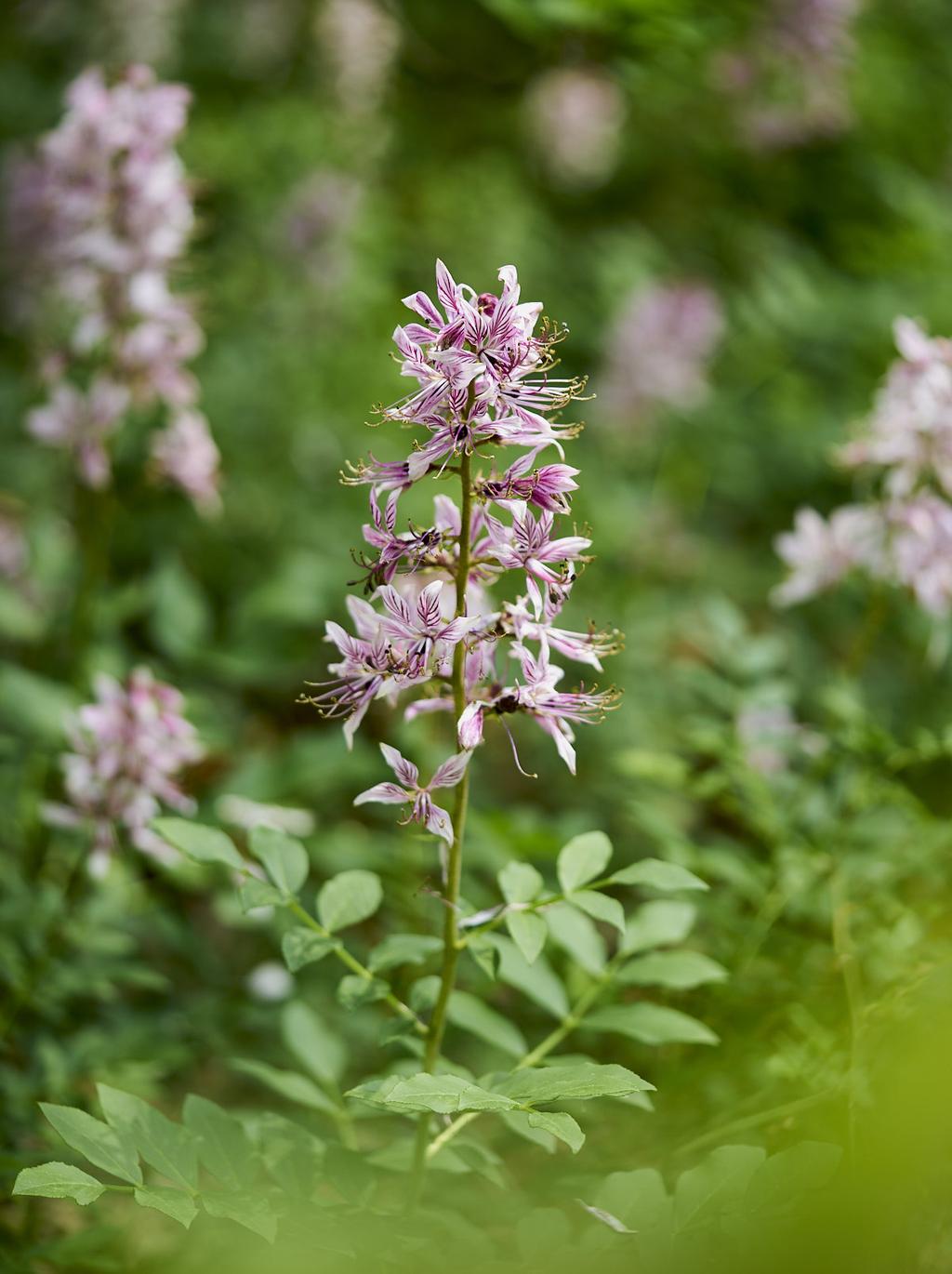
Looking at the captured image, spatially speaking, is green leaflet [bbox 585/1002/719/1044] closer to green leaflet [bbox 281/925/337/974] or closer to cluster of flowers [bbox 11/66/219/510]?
green leaflet [bbox 281/925/337/974]

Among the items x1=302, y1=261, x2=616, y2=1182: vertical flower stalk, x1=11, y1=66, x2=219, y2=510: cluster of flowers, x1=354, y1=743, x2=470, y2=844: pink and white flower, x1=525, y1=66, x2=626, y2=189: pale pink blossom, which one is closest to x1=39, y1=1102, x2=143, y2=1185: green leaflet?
x1=302, y1=261, x2=616, y2=1182: vertical flower stalk

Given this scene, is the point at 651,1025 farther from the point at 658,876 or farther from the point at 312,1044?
the point at 312,1044

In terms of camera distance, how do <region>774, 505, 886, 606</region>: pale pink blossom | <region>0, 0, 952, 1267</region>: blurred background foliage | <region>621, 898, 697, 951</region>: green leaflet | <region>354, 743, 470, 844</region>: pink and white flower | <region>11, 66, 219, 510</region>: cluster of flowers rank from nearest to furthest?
<region>354, 743, 470, 844</region>: pink and white flower < <region>621, 898, 697, 951</region>: green leaflet < <region>0, 0, 952, 1267</region>: blurred background foliage < <region>774, 505, 886, 606</region>: pale pink blossom < <region>11, 66, 219, 510</region>: cluster of flowers

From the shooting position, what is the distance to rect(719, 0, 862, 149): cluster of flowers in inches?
225

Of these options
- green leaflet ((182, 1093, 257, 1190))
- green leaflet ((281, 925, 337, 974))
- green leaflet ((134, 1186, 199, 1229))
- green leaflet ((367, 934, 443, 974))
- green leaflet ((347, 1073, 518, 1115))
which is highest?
green leaflet ((281, 925, 337, 974))

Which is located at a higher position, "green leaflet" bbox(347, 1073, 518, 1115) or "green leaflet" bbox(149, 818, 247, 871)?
"green leaflet" bbox(149, 818, 247, 871)

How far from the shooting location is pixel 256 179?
551 cm

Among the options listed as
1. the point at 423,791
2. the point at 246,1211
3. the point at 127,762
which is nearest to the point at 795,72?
the point at 127,762

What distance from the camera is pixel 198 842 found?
1.45 metres

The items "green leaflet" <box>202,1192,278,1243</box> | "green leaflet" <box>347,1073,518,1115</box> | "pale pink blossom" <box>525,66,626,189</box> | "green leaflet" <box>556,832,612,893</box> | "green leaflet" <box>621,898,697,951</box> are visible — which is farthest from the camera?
"pale pink blossom" <box>525,66,626,189</box>

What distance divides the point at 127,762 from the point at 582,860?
3.49 ft

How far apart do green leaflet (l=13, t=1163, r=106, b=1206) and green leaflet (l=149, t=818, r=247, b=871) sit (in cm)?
37

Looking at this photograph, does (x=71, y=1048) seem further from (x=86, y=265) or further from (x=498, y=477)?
(x=86, y=265)

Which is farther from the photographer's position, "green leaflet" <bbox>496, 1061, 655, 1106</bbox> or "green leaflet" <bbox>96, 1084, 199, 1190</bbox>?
"green leaflet" <bbox>96, 1084, 199, 1190</bbox>
